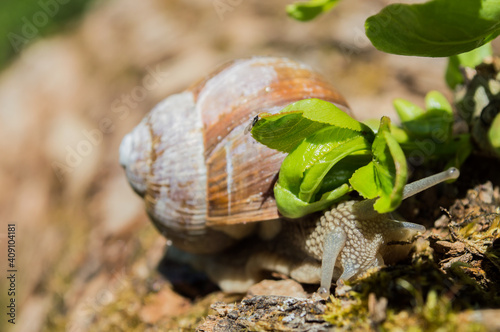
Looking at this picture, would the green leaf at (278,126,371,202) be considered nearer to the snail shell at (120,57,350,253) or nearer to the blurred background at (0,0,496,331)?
the snail shell at (120,57,350,253)

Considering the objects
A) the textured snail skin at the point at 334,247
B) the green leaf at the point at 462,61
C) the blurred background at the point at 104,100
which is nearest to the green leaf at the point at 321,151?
the textured snail skin at the point at 334,247

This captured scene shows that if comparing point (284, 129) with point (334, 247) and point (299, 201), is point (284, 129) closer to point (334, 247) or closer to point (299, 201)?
point (299, 201)

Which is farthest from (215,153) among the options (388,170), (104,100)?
(104,100)

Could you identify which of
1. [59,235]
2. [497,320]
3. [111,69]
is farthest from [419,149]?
[111,69]

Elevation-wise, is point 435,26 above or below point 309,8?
above

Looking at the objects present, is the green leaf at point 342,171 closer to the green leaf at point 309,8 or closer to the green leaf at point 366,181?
the green leaf at point 366,181
